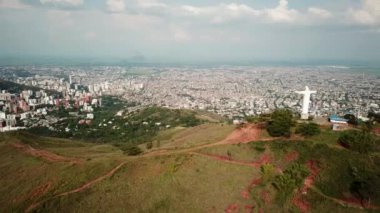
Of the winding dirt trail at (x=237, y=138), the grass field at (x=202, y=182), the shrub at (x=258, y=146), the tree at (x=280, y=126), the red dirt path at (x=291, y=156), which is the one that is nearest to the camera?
the grass field at (x=202, y=182)

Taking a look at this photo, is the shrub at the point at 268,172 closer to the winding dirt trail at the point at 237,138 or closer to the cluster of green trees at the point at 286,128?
Answer: the winding dirt trail at the point at 237,138

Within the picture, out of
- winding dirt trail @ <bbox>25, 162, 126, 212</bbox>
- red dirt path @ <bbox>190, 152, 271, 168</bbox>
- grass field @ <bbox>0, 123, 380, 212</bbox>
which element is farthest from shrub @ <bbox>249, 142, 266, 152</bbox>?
winding dirt trail @ <bbox>25, 162, 126, 212</bbox>

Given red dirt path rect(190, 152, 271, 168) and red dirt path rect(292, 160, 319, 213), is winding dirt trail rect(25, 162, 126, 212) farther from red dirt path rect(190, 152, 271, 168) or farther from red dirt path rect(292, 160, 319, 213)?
red dirt path rect(292, 160, 319, 213)

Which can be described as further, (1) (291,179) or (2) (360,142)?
(2) (360,142)

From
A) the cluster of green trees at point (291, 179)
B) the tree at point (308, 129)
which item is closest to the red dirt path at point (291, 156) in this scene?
the cluster of green trees at point (291, 179)

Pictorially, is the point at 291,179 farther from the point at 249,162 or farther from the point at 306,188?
the point at 249,162

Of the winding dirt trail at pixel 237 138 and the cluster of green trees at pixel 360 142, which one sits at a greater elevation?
the cluster of green trees at pixel 360 142

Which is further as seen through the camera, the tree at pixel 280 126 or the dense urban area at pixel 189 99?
the dense urban area at pixel 189 99

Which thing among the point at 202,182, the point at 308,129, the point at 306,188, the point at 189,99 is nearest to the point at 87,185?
the point at 202,182

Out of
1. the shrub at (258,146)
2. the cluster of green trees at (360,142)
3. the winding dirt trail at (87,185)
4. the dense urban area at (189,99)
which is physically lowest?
the dense urban area at (189,99)
